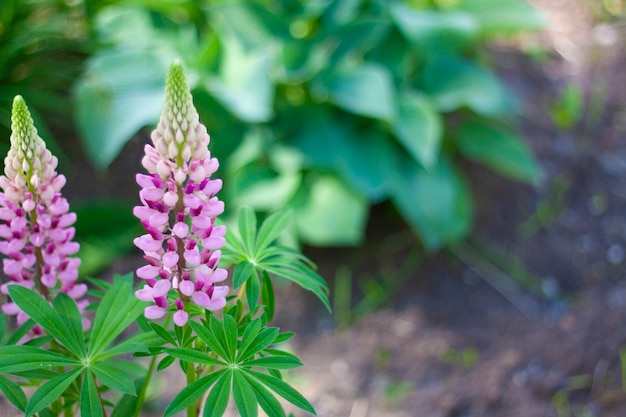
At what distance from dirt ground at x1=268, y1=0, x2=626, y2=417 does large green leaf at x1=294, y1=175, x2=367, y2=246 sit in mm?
236

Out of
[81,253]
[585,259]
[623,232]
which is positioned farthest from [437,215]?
[81,253]

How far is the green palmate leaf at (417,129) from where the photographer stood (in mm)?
2623

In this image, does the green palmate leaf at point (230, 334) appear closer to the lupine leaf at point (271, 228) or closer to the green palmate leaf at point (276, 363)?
the green palmate leaf at point (276, 363)

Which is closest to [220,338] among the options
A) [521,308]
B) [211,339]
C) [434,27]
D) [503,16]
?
[211,339]

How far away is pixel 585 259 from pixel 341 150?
105 cm

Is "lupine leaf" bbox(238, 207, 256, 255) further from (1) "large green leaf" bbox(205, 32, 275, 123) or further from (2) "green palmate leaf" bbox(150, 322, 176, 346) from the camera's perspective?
(1) "large green leaf" bbox(205, 32, 275, 123)

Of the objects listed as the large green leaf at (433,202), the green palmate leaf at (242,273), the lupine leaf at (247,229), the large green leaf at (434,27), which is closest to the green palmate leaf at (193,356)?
the green palmate leaf at (242,273)

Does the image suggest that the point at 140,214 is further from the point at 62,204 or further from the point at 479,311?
the point at 479,311

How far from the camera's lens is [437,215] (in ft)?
9.09

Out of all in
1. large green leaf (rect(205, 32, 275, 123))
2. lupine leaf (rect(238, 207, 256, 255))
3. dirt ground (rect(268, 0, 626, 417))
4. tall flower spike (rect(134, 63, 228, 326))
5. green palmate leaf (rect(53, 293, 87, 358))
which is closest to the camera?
tall flower spike (rect(134, 63, 228, 326))

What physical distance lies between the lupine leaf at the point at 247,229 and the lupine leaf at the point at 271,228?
12 millimetres

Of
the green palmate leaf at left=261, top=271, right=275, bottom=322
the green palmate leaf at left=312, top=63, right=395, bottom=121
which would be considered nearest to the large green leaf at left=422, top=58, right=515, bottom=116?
the green palmate leaf at left=312, top=63, right=395, bottom=121

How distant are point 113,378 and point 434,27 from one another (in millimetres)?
2119

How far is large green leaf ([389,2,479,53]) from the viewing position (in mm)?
2762
